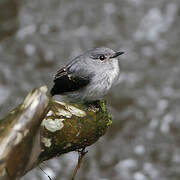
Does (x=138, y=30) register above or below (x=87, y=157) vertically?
above

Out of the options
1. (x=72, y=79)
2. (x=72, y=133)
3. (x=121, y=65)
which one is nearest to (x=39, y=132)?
(x=72, y=133)

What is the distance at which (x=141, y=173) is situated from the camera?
29.3ft

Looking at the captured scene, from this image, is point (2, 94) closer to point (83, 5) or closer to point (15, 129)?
point (83, 5)

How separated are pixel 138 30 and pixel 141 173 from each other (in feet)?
13.0

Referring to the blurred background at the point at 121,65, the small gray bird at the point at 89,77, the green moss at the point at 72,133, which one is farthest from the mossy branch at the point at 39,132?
the blurred background at the point at 121,65

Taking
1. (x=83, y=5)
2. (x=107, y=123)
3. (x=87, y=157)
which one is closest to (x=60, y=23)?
(x=83, y=5)

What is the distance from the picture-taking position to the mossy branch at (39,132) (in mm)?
2379

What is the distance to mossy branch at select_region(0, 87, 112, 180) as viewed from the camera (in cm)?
238

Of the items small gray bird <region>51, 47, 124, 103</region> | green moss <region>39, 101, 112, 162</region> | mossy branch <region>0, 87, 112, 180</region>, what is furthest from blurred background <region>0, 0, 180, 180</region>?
mossy branch <region>0, 87, 112, 180</region>

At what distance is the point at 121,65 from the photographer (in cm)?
1067

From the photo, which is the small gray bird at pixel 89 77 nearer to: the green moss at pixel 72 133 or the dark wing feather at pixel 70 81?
the dark wing feather at pixel 70 81

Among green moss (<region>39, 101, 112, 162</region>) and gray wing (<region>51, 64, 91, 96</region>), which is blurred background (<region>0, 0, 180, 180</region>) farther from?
green moss (<region>39, 101, 112, 162</region>)

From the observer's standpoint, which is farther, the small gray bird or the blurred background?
the blurred background

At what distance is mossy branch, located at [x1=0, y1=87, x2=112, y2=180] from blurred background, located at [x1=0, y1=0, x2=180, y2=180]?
18.1 feet
